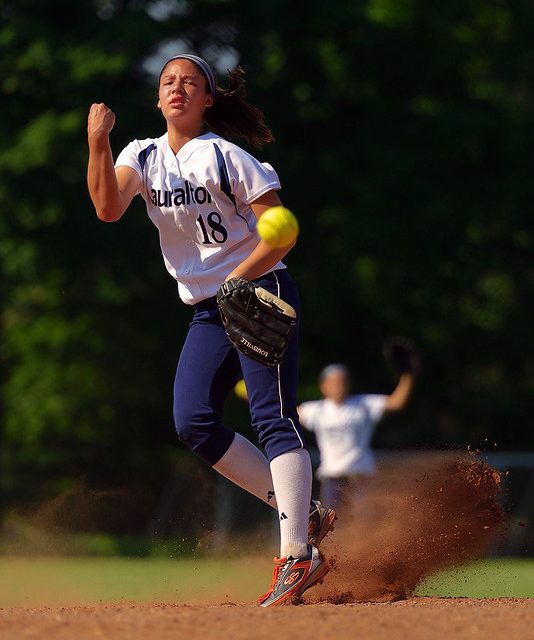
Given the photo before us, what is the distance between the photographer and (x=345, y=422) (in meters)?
11.9

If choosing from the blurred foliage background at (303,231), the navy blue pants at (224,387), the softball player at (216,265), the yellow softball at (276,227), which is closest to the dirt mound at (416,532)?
the softball player at (216,265)

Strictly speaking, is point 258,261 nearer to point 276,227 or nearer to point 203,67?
point 276,227

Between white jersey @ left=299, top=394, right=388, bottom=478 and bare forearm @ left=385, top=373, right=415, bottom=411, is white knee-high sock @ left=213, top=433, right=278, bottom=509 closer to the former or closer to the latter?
bare forearm @ left=385, top=373, right=415, bottom=411

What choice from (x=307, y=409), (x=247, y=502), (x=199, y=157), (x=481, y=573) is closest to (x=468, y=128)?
(x=247, y=502)

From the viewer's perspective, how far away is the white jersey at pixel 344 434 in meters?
11.8

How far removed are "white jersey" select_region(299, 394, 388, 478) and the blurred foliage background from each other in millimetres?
6189

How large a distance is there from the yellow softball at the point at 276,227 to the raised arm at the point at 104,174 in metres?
0.70

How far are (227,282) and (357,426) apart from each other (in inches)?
262

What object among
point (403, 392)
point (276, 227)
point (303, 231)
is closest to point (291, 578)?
point (276, 227)

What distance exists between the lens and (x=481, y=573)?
11.1 meters

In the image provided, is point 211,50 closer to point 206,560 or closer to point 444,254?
point 444,254

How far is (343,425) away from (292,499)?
21.1 feet

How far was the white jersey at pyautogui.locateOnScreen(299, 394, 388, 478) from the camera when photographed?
11.8m

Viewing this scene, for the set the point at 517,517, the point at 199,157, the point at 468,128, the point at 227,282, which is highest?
the point at 468,128
